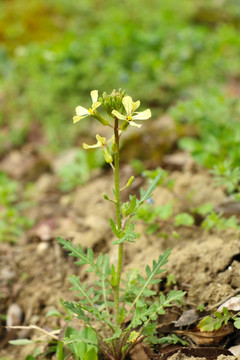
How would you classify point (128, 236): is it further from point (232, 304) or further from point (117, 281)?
point (232, 304)

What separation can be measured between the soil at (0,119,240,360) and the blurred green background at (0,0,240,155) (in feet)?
2.97

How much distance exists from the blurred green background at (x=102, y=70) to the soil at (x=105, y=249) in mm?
906

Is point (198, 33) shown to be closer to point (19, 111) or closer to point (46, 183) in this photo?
point (19, 111)

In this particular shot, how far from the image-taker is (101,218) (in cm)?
294

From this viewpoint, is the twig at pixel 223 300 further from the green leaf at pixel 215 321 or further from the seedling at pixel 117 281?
the seedling at pixel 117 281

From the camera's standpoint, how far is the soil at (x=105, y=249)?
199 centimetres

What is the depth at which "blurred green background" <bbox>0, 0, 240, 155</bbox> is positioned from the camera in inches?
176

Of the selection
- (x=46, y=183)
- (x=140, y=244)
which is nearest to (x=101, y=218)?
(x=140, y=244)

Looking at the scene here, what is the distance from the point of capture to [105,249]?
2.62 metres

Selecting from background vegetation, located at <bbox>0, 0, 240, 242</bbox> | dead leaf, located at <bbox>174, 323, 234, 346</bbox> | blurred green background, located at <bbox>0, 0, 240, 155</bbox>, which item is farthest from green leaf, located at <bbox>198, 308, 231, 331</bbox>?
blurred green background, located at <bbox>0, 0, 240, 155</bbox>

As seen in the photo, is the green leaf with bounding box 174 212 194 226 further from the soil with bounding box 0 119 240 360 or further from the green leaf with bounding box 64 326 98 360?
the green leaf with bounding box 64 326 98 360

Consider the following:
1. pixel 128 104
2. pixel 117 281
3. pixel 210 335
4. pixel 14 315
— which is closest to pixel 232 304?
pixel 210 335

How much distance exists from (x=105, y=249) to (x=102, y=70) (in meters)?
2.69

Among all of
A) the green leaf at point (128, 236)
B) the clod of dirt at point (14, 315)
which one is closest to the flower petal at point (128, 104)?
the green leaf at point (128, 236)
